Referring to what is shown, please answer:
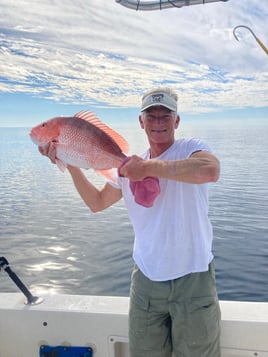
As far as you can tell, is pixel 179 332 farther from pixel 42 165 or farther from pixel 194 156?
pixel 42 165

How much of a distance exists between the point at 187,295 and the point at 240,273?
467cm

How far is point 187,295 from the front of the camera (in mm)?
2111

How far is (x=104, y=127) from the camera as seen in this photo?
2.12 meters

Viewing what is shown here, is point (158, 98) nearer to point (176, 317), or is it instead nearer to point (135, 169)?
point (135, 169)

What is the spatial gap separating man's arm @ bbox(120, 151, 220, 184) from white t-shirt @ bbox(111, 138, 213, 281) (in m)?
0.22

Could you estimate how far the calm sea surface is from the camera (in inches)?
240

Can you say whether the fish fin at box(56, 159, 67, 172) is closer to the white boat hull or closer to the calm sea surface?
the calm sea surface

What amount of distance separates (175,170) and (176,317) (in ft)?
2.80

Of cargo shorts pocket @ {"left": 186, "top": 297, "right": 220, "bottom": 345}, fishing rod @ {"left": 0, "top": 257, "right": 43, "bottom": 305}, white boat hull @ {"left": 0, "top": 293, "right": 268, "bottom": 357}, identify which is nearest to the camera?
cargo shorts pocket @ {"left": 186, "top": 297, "right": 220, "bottom": 345}

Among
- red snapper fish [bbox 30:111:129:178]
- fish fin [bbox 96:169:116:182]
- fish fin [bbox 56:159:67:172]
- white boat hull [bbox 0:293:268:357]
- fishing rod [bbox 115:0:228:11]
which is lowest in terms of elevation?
white boat hull [bbox 0:293:268:357]

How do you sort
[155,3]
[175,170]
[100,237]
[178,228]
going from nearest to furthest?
1. [175,170]
2. [178,228]
3. [155,3]
4. [100,237]

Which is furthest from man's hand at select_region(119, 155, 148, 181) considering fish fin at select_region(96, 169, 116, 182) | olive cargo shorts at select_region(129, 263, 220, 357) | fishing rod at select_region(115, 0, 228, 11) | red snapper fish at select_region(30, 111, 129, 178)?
fishing rod at select_region(115, 0, 228, 11)

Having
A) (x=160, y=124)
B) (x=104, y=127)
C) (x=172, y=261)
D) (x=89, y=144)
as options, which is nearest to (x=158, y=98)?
(x=160, y=124)

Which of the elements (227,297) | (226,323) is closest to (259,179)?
(227,297)
